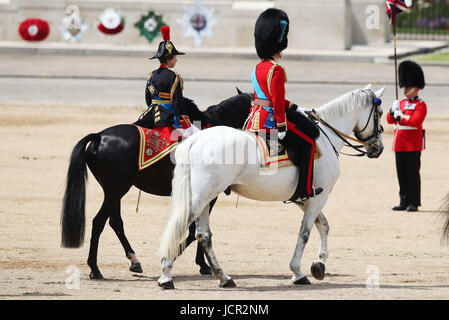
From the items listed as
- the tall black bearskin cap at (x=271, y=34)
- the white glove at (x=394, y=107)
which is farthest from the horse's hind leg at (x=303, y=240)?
the white glove at (x=394, y=107)

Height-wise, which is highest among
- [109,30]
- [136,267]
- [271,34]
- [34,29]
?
[34,29]

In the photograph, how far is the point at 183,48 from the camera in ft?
104

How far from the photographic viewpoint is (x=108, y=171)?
29.3 feet

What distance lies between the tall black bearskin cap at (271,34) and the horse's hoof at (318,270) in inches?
74.2

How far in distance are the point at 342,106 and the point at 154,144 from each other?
1781 mm

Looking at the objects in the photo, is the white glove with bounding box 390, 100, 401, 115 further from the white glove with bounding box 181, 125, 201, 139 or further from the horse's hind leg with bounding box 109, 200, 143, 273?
the horse's hind leg with bounding box 109, 200, 143, 273

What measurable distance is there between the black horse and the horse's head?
44.8 inches

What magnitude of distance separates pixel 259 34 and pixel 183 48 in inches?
905

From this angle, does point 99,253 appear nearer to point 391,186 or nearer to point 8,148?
point 391,186

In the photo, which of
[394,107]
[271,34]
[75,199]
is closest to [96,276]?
[75,199]

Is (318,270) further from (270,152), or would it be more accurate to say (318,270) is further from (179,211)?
(179,211)

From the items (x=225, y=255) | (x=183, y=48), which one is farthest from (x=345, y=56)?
(x=225, y=255)

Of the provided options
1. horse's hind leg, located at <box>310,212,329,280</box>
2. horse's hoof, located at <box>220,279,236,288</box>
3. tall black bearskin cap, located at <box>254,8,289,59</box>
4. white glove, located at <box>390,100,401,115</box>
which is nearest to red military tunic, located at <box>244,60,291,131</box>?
tall black bearskin cap, located at <box>254,8,289,59</box>

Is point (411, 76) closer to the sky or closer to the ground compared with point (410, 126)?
closer to the sky
